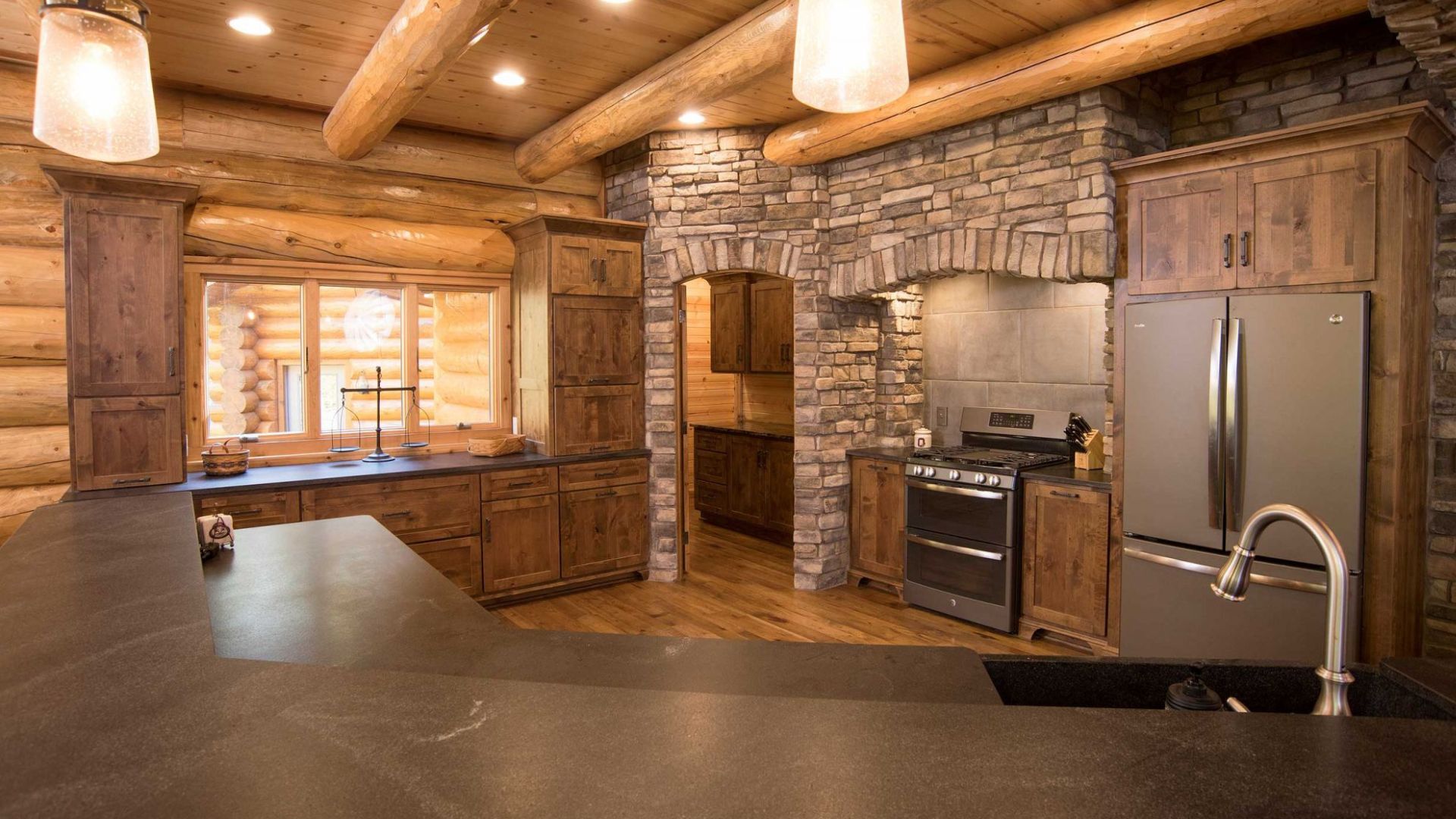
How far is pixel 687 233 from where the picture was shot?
17.3 ft

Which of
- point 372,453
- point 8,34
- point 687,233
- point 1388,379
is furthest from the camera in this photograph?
point 687,233

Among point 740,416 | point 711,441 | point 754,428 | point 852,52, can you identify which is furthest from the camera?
point 740,416

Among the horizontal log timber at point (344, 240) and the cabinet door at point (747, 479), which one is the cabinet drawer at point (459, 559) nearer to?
the horizontal log timber at point (344, 240)

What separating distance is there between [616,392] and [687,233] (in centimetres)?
115

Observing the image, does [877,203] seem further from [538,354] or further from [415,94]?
[415,94]

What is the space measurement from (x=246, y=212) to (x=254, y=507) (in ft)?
5.62

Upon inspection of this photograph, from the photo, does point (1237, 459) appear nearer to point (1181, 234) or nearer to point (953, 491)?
point (1181, 234)

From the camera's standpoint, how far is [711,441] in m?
7.30

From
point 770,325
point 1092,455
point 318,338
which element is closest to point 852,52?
point 1092,455

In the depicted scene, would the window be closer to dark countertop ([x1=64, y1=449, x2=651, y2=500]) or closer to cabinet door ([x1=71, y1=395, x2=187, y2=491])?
dark countertop ([x1=64, y1=449, x2=651, y2=500])

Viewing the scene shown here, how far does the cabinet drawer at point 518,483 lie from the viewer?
15.8 feet

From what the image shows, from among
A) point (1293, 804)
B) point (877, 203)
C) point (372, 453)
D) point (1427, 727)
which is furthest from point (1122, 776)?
point (372, 453)

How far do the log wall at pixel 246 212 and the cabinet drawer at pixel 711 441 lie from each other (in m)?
2.37

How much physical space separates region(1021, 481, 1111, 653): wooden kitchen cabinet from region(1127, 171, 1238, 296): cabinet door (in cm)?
110
